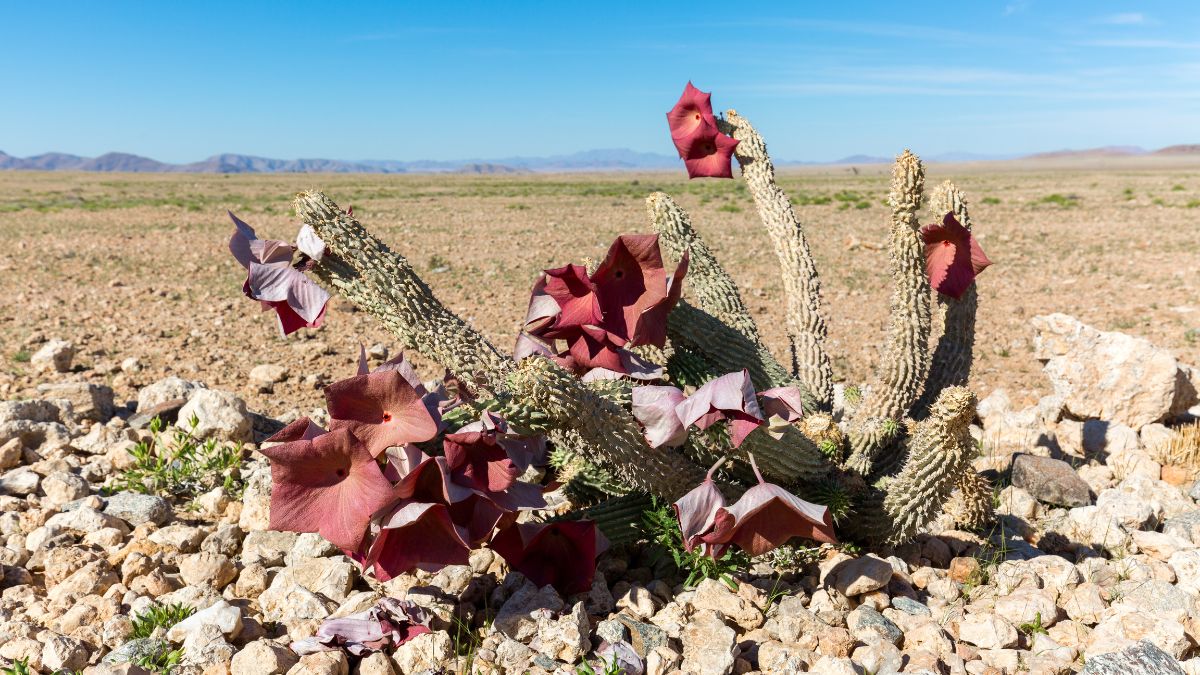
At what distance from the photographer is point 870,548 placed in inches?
117

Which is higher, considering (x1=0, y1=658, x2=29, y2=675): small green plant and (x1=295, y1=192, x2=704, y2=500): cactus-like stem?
(x1=295, y1=192, x2=704, y2=500): cactus-like stem

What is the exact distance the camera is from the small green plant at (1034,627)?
99.6 inches

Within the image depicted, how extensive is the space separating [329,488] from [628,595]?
1.05m

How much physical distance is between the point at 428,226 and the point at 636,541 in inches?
663

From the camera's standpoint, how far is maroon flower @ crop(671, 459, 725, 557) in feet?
7.12

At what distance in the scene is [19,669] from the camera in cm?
221

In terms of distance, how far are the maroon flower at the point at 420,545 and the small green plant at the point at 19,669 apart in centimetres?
95

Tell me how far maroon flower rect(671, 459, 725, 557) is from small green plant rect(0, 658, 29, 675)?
1.76 metres

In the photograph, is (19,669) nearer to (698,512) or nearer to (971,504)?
(698,512)

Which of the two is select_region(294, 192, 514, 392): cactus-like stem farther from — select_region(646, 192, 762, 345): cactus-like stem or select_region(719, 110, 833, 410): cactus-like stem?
select_region(719, 110, 833, 410): cactus-like stem

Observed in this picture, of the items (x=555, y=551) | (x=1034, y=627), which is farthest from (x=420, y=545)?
(x=1034, y=627)

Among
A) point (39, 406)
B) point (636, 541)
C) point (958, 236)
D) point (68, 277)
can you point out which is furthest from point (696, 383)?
point (68, 277)

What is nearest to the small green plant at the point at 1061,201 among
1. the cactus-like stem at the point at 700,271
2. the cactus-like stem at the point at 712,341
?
the cactus-like stem at the point at 700,271

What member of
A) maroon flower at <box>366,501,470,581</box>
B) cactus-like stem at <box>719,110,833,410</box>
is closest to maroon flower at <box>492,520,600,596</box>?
maroon flower at <box>366,501,470,581</box>
